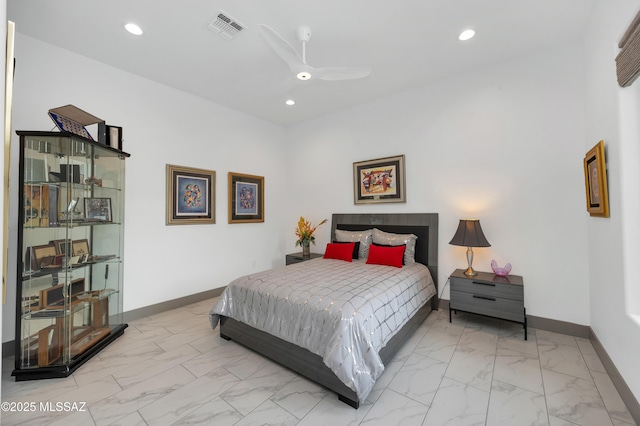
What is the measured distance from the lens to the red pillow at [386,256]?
3317mm

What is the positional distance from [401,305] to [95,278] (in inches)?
122

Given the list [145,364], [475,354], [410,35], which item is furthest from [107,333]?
[410,35]

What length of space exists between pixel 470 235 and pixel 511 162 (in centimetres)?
99

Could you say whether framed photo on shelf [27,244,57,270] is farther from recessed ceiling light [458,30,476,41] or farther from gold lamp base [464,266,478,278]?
recessed ceiling light [458,30,476,41]

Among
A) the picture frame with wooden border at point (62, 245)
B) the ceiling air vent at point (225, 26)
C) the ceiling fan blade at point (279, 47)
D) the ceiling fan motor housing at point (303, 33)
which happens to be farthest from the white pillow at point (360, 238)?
the picture frame with wooden border at point (62, 245)

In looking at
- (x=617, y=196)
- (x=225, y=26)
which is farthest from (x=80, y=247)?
(x=617, y=196)

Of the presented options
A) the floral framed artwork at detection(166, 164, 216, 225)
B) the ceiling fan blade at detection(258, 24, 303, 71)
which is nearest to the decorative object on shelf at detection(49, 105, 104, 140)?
the floral framed artwork at detection(166, 164, 216, 225)

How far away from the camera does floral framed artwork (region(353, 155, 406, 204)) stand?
3.95 meters

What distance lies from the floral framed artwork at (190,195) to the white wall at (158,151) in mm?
91

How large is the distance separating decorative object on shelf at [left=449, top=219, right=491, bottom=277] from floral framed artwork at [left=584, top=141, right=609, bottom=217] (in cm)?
92

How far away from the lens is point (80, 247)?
256 cm

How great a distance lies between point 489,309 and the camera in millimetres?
2820

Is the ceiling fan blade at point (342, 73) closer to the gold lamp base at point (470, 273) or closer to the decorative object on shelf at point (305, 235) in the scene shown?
the gold lamp base at point (470, 273)

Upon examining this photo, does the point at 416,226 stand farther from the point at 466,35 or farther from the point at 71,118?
the point at 71,118
